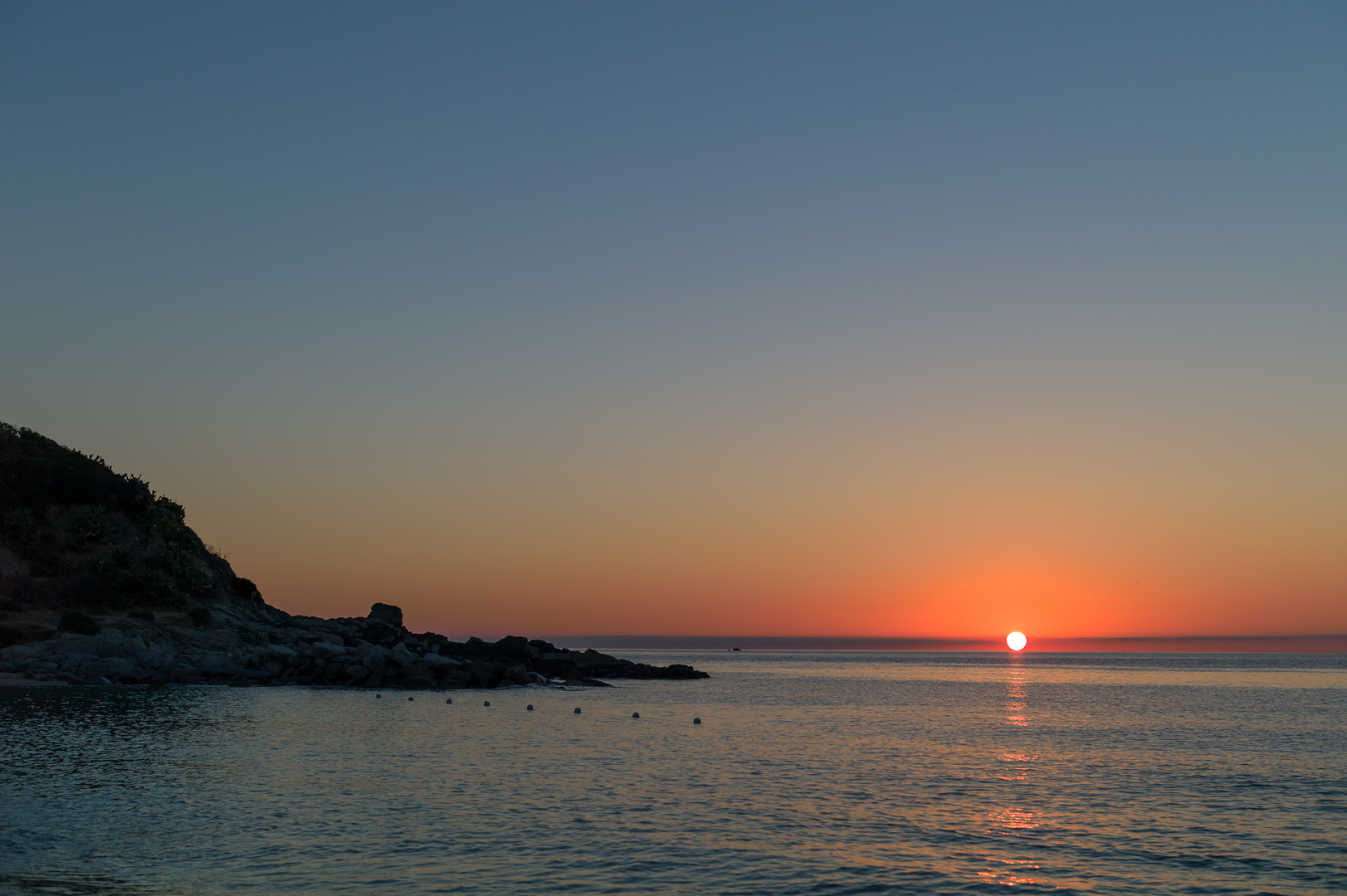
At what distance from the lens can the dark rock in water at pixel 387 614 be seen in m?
116

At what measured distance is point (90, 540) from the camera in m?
95.1

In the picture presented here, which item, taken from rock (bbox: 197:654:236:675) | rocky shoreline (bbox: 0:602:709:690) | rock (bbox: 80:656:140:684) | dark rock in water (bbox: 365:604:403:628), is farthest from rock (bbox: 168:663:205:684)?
dark rock in water (bbox: 365:604:403:628)

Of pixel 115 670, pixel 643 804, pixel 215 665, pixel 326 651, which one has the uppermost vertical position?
pixel 643 804

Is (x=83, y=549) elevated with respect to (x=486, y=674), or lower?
elevated

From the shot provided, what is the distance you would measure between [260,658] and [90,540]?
27250 mm

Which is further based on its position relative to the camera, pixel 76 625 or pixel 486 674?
pixel 486 674

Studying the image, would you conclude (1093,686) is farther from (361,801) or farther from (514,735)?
(361,801)

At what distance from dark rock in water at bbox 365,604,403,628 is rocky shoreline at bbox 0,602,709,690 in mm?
4662

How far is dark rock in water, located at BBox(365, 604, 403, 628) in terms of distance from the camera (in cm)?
11562

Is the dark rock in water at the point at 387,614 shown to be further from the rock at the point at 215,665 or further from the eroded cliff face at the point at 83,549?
the rock at the point at 215,665

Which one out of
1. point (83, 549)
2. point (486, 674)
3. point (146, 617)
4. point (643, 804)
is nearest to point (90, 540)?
point (83, 549)

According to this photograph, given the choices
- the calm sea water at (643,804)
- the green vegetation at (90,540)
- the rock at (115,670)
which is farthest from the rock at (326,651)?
the calm sea water at (643,804)

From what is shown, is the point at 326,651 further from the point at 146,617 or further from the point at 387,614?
the point at 387,614

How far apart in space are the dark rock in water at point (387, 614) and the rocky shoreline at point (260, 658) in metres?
4.66
